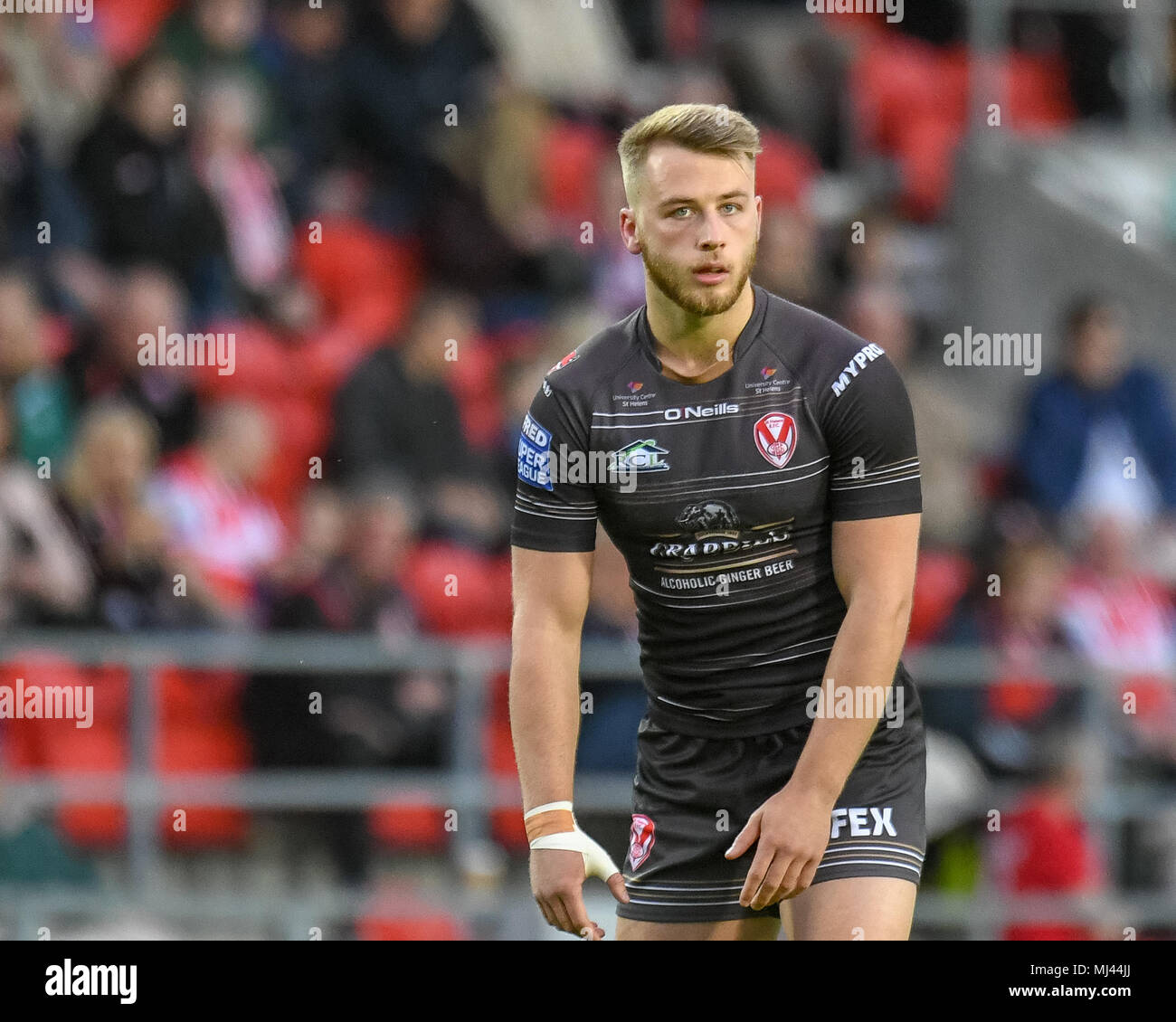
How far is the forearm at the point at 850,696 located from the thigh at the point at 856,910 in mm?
260

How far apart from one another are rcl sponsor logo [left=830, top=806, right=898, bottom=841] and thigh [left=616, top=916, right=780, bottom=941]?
1.21 ft

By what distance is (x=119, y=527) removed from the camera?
27.3 ft

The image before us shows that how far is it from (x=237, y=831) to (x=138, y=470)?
1.58 meters

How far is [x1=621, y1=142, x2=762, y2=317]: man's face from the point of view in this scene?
14.8ft

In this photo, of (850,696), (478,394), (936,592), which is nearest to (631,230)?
(850,696)

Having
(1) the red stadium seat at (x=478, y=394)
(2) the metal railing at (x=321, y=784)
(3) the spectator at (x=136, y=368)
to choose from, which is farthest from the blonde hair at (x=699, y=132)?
(1) the red stadium seat at (x=478, y=394)

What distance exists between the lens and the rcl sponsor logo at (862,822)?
4.59 meters

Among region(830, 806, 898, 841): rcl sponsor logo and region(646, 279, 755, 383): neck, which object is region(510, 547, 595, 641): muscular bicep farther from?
region(830, 806, 898, 841): rcl sponsor logo

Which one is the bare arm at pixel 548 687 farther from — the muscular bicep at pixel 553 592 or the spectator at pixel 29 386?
the spectator at pixel 29 386

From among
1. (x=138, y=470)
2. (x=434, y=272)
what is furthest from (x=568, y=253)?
(x=138, y=470)

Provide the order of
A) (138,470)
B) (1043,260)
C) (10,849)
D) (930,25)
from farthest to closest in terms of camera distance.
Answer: (930,25) → (1043,260) → (138,470) → (10,849)

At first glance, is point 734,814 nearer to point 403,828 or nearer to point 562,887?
point 562,887

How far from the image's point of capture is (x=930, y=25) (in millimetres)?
12195

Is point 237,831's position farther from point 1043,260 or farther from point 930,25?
point 930,25
